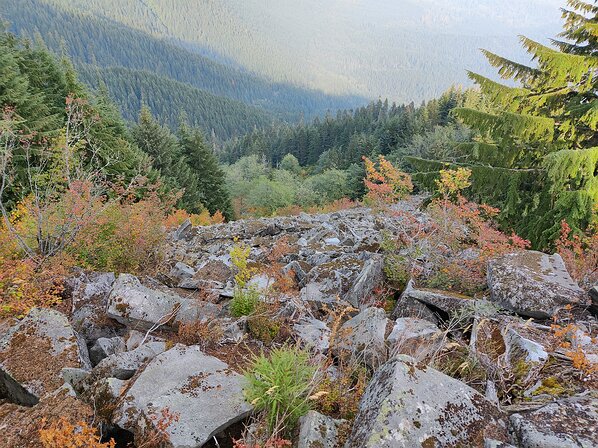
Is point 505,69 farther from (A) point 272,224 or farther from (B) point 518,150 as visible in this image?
(A) point 272,224

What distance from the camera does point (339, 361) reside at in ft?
13.7

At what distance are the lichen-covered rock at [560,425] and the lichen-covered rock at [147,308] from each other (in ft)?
12.7

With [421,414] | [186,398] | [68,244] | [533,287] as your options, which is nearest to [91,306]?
[68,244]

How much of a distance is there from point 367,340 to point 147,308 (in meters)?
3.11

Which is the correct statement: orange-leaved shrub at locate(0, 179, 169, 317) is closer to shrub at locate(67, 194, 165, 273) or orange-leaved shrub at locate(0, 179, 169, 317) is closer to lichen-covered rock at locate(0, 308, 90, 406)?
shrub at locate(67, 194, 165, 273)

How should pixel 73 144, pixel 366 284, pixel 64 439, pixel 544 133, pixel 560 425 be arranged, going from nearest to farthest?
pixel 64 439 → pixel 560 425 → pixel 366 284 → pixel 544 133 → pixel 73 144

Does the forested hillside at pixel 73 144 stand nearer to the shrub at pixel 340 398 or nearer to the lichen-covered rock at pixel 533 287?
the shrub at pixel 340 398

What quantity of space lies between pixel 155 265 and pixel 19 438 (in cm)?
591

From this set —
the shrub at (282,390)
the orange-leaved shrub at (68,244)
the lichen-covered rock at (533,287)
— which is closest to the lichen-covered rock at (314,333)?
the shrub at (282,390)

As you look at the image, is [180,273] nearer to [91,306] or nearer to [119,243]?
[119,243]

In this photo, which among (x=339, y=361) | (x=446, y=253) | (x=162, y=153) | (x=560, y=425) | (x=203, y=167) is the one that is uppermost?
(x=560, y=425)

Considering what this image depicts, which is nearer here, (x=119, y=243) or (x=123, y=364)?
(x=123, y=364)

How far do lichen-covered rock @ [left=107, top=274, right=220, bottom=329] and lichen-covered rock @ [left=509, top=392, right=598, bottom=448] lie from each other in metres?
3.86

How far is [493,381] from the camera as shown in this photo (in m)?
3.34
